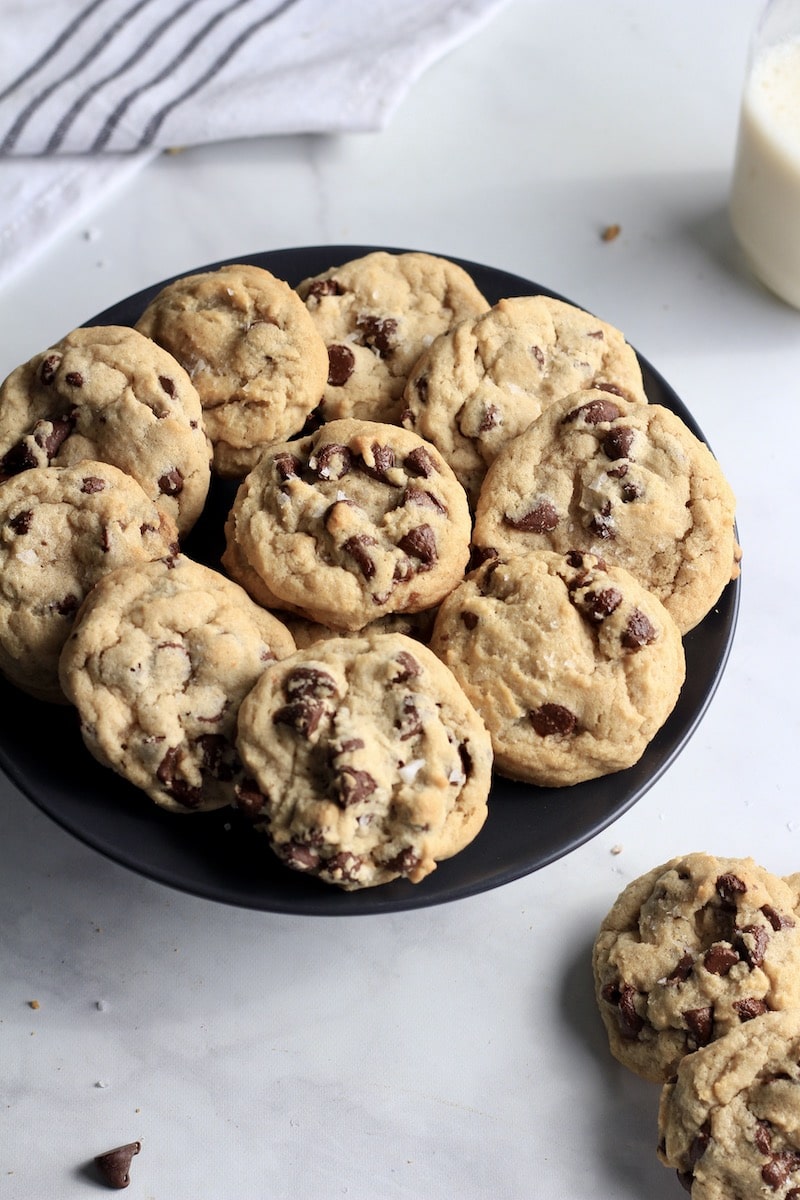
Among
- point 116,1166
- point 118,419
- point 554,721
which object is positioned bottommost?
point 116,1166

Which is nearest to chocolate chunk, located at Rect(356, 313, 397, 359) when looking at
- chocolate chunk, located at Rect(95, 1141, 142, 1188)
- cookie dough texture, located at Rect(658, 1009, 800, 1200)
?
cookie dough texture, located at Rect(658, 1009, 800, 1200)

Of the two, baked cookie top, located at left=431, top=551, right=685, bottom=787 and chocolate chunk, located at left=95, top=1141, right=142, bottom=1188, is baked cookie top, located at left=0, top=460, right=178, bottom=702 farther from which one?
chocolate chunk, located at left=95, top=1141, right=142, bottom=1188

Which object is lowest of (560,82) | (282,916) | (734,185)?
(282,916)

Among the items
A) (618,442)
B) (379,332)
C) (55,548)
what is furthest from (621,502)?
(55,548)

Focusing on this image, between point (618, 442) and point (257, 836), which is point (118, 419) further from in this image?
point (618, 442)

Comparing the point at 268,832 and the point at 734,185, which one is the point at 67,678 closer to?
the point at 268,832

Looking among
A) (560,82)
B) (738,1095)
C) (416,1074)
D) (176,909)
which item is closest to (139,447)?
(176,909)

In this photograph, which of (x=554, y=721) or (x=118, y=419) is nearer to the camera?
(x=554, y=721)

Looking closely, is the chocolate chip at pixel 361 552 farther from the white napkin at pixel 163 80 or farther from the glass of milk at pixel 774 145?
the white napkin at pixel 163 80
